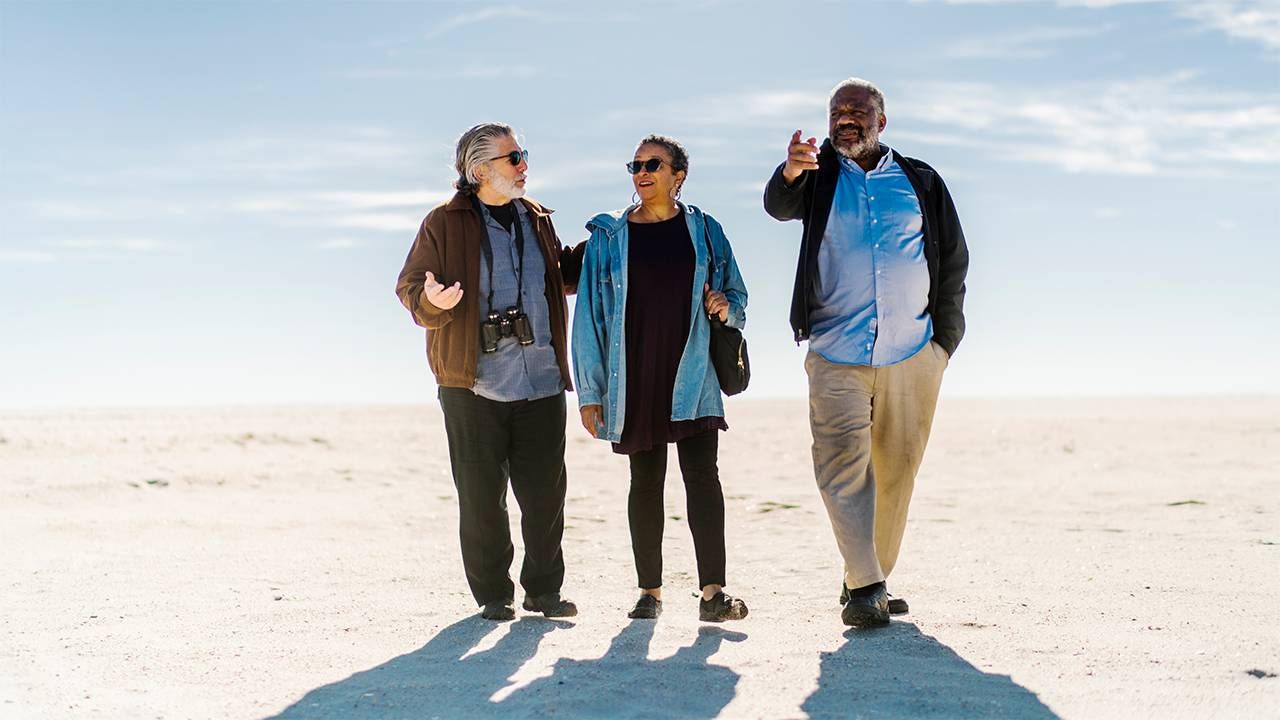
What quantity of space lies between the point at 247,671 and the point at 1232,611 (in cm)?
426

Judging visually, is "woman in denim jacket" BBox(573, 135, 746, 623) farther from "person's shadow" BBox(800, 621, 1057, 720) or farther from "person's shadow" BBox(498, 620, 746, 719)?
"person's shadow" BBox(800, 621, 1057, 720)

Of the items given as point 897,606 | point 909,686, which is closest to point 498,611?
point 897,606

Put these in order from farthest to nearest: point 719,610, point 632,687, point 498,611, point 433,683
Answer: point 498,611 → point 719,610 → point 433,683 → point 632,687

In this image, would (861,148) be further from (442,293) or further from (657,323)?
(442,293)

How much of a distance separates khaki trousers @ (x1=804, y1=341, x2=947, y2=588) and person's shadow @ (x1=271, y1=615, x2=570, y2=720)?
1373 millimetres

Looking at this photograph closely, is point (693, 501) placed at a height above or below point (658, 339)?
below

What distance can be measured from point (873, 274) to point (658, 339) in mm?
955

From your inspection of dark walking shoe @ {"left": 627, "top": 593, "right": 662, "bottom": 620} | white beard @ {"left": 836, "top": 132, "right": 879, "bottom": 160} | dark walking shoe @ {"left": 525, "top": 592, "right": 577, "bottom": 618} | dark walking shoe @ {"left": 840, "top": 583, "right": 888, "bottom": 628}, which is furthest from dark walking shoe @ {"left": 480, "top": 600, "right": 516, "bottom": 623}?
white beard @ {"left": 836, "top": 132, "right": 879, "bottom": 160}

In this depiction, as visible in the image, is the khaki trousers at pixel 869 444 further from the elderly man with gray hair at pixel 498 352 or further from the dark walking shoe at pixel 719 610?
the elderly man with gray hair at pixel 498 352

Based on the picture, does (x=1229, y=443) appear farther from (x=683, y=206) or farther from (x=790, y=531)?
(x=683, y=206)

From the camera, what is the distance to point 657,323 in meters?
5.56

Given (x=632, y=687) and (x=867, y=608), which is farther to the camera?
(x=867, y=608)

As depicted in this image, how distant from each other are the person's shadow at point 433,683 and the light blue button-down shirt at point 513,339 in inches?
41.4

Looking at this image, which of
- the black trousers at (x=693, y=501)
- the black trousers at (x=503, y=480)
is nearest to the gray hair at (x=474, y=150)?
the black trousers at (x=503, y=480)
